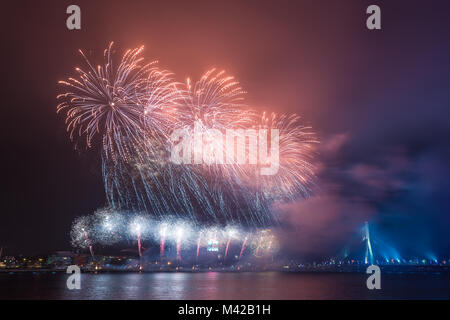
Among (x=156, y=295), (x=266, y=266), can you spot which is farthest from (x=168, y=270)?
(x=156, y=295)

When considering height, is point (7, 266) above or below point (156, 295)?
above

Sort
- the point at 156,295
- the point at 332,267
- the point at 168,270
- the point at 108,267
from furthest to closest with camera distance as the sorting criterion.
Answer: the point at 332,267
the point at 108,267
the point at 168,270
the point at 156,295

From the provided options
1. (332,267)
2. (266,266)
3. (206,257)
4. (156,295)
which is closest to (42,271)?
(206,257)
